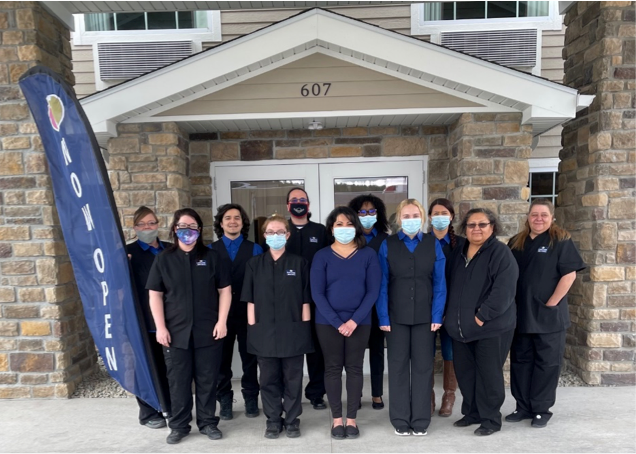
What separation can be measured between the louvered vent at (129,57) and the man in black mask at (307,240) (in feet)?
13.4

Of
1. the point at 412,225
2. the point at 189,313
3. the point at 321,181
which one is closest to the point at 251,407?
the point at 189,313

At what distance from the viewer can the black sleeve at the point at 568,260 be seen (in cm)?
335

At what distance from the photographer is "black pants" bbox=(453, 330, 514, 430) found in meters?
3.31

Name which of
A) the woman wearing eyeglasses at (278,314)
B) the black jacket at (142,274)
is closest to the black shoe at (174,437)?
the woman wearing eyeglasses at (278,314)

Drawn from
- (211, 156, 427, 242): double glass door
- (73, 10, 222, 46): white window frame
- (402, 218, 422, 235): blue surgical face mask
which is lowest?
(402, 218, 422, 235): blue surgical face mask

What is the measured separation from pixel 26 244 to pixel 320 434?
3.29 metres

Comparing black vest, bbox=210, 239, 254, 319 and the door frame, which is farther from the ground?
the door frame

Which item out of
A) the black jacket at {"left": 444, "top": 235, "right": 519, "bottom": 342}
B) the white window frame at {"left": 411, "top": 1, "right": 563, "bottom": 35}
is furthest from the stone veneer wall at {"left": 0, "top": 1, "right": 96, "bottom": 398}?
the white window frame at {"left": 411, "top": 1, "right": 563, "bottom": 35}

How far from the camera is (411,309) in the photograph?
3.25 metres

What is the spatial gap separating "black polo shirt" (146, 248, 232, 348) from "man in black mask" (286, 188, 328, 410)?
81 centimetres

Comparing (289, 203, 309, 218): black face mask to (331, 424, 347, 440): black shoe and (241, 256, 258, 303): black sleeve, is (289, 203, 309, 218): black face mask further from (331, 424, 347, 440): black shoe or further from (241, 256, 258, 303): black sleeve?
(331, 424, 347, 440): black shoe

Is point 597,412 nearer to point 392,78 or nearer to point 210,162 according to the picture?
point 392,78

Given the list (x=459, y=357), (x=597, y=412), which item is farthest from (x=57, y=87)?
(x=597, y=412)

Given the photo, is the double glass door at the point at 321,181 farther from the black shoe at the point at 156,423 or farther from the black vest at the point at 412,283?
the black shoe at the point at 156,423
